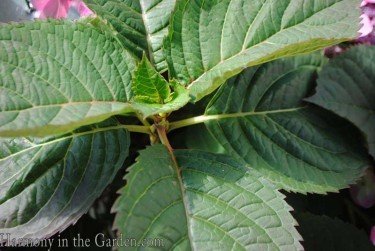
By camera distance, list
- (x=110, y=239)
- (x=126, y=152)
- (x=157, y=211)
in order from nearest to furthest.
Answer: (x=157, y=211) → (x=126, y=152) → (x=110, y=239)

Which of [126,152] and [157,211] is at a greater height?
[126,152]

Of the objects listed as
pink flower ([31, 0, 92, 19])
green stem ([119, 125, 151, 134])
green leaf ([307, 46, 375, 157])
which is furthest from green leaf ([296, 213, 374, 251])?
pink flower ([31, 0, 92, 19])

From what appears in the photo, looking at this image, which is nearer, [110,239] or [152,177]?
[152,177]

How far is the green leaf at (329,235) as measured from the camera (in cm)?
76

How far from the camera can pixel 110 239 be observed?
0.76 meters

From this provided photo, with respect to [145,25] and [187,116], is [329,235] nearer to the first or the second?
[187,116]

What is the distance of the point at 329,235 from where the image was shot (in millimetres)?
765

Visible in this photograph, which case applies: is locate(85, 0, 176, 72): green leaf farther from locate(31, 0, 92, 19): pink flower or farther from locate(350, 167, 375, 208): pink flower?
locate(350, 167, 375, 208): pink flower

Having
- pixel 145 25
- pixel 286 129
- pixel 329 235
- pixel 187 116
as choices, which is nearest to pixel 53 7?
pixel 145 25

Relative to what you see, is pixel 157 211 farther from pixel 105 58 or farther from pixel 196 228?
pixel 105 58

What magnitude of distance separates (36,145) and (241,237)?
12.2 inches

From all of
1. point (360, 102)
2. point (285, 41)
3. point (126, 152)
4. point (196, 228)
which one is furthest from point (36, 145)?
point (360, 102)

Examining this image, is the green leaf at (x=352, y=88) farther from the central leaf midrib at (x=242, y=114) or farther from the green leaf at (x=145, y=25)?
the green leaf at (x=145, y=25)

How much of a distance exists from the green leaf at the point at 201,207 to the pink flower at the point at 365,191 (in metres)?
0.29
